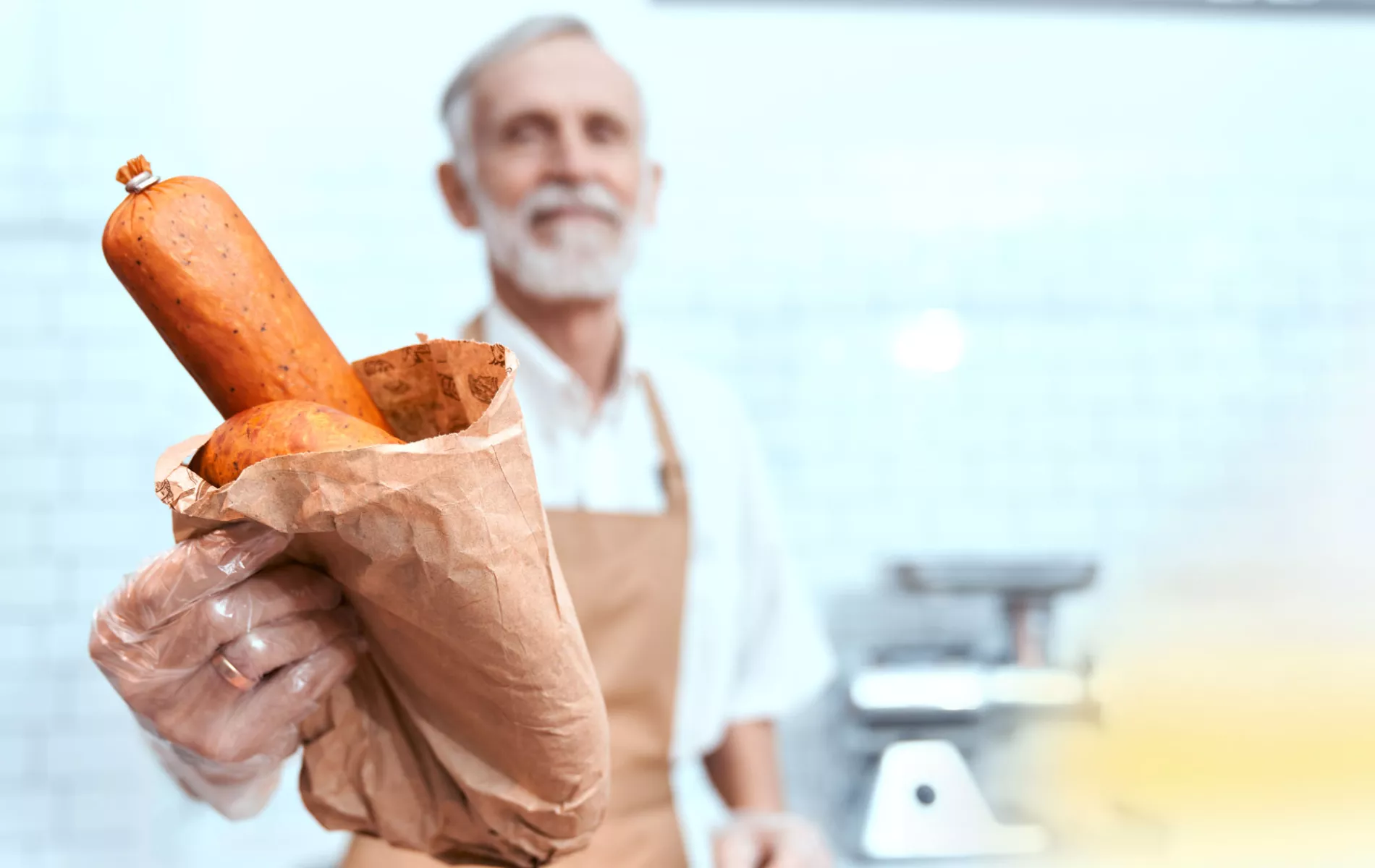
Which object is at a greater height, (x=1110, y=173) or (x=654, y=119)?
(x=654, y=119)

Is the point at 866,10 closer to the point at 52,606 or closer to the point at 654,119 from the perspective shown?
the point at 654,119

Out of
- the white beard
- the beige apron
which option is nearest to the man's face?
the white beard

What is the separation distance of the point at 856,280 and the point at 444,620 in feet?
4.61

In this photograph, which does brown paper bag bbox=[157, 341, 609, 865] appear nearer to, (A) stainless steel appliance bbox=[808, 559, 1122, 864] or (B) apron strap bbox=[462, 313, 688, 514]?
(B) apron strap bbox=[462, 313, 688, 514]

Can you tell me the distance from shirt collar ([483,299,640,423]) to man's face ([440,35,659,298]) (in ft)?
0.16

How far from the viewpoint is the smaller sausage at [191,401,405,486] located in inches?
15.4

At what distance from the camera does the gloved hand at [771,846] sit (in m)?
0.94

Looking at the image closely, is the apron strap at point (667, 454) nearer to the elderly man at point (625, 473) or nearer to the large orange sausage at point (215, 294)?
the elderly man at point (625, 473)

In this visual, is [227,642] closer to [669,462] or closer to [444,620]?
[444,620]

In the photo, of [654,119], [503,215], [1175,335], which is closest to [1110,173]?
[1175,335]

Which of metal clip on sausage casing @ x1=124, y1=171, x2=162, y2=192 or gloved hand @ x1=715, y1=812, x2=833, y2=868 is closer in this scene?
metal clip on sausage casing @ x1=124, y1=171, x2=162, y2=192

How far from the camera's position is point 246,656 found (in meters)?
0.50

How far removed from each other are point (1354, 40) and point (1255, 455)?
2.43 feet

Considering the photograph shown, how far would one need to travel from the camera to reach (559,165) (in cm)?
110
